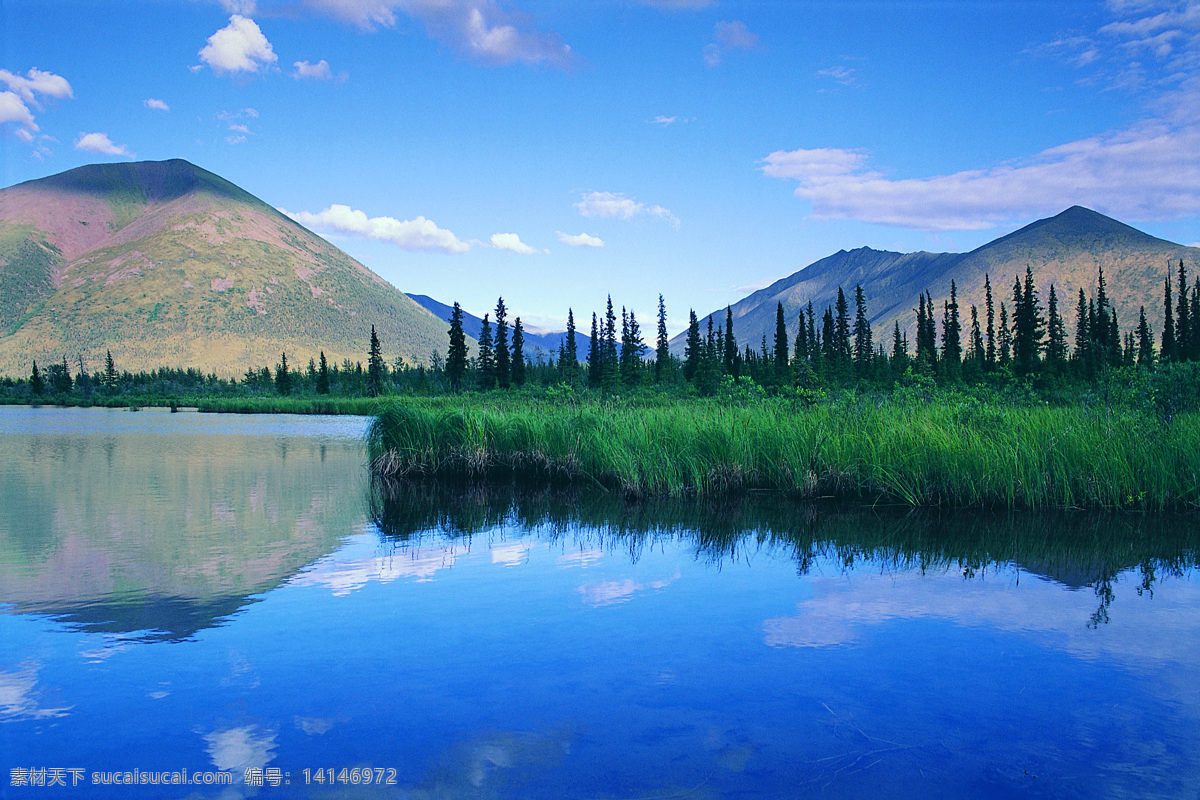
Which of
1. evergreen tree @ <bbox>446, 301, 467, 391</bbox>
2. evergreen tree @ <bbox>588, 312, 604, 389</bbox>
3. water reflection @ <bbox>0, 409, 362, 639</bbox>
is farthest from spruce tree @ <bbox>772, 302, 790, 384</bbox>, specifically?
water reflection @ <bbox>0, 409, 362, 639</bbox>

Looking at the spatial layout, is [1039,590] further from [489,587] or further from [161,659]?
[161,659]

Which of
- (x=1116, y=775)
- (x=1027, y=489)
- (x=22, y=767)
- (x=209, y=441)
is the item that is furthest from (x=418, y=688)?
(x=209, y=441)

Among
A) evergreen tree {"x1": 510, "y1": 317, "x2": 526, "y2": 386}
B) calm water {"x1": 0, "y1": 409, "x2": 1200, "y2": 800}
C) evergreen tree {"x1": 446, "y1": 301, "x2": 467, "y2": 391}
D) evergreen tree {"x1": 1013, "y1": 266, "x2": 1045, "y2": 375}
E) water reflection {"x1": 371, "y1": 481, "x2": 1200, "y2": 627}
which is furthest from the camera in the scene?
evergreen tree {"x1": 510, "y1": 317, "x2": 526, "y2": 386}

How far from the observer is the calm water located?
3.84m

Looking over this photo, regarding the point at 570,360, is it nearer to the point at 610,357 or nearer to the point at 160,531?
the point at 610,357

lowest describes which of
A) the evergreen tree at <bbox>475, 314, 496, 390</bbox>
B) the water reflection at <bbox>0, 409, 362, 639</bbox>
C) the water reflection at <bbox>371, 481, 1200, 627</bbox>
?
the water reflection at <bbox>371, 481, 1200, 627</bbox>

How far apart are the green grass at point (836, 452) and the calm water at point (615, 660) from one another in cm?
119

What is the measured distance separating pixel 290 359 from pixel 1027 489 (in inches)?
8168

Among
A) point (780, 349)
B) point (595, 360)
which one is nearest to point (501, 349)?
point (595, 360)

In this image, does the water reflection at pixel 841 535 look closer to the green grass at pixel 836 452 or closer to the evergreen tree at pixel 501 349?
the green grass at pixel 836 452

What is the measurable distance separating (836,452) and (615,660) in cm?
825

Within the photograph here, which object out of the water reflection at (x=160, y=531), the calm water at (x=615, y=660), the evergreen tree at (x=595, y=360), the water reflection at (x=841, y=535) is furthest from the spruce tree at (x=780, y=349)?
the calm water at (x=615, y=660)

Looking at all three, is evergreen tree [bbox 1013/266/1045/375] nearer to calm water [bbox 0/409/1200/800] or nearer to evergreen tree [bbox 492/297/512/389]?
evergreen tree [bbox 492/297/512/389]

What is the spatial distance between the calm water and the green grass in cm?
119
